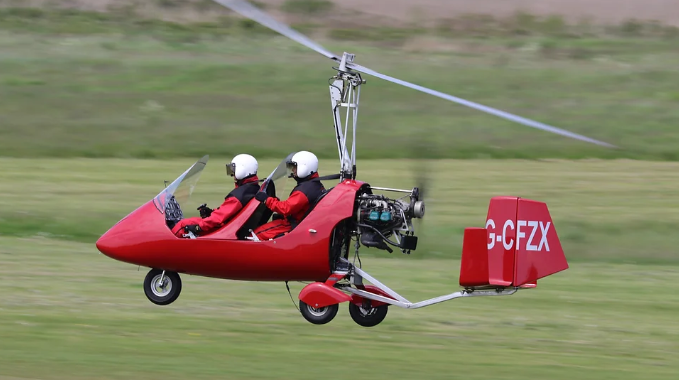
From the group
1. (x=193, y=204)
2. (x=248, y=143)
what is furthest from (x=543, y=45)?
(x=193, y=204)

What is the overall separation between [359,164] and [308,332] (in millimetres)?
12139

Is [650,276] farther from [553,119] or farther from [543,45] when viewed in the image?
[543,45]

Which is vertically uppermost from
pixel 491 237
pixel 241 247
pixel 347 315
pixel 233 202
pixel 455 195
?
pixel 233 202

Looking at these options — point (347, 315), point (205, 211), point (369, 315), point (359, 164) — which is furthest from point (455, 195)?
point (205, 211)

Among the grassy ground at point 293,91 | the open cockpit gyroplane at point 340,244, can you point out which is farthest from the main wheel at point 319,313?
the grassy ground at point 293,91

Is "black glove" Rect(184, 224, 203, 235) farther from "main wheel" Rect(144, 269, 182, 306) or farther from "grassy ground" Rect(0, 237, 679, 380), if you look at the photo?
"grassy ground" Rect(0, 237, 679, 380)

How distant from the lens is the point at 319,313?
959 centimetres

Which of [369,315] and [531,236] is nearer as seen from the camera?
[531,236]

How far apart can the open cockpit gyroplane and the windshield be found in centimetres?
4

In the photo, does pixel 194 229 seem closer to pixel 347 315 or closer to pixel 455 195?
pixel 347 315

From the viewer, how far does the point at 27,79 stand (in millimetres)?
27719

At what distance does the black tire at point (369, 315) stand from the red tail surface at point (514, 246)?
4.17 feet

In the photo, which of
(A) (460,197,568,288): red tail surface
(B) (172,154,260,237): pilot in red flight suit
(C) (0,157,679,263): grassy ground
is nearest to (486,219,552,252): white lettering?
(A) (460,197,568,288): red tail surface

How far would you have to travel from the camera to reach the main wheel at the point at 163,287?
9.95 meters
